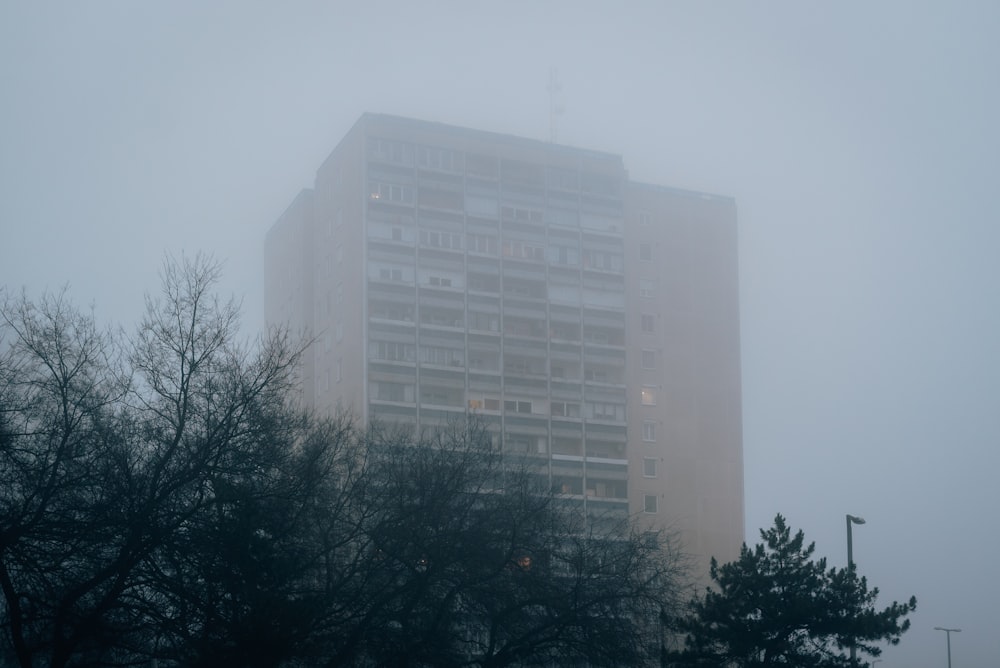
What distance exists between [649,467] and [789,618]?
58.7m

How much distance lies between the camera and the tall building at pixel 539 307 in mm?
92062

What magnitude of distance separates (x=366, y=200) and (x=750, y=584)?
55454mm

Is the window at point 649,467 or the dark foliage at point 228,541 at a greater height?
the window at point 649,467

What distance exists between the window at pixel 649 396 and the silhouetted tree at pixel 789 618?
191 ft

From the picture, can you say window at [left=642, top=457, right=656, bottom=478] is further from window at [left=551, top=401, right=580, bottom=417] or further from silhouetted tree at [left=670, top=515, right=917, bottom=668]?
silhouetted tree at [left=670, top=515, right=917, bottom=668]

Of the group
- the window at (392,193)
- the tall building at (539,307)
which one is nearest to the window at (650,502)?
the tall building at (539,307)

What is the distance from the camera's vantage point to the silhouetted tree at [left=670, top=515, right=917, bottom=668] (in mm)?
40250

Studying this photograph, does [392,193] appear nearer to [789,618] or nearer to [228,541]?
[789,618]

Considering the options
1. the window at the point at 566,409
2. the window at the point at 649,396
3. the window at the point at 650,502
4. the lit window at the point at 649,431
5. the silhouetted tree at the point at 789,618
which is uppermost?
the window at the point at 649,396

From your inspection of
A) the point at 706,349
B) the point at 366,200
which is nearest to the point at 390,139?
the point at 366,200

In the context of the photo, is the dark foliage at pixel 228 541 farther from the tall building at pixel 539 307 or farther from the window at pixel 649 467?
the window at pixel 649 467

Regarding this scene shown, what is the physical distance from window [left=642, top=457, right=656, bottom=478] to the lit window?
1358mm

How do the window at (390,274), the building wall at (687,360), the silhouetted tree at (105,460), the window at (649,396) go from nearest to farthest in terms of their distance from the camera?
the silhouetted tree at (105,460), the window at (390,274), the building wall at (687,360), the window at (649,396)

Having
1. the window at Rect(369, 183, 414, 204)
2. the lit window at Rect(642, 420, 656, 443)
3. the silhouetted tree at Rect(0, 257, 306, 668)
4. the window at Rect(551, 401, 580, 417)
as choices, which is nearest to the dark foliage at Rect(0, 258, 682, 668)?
the silhouetted tree at Rect(0, 257, 306, 668)
